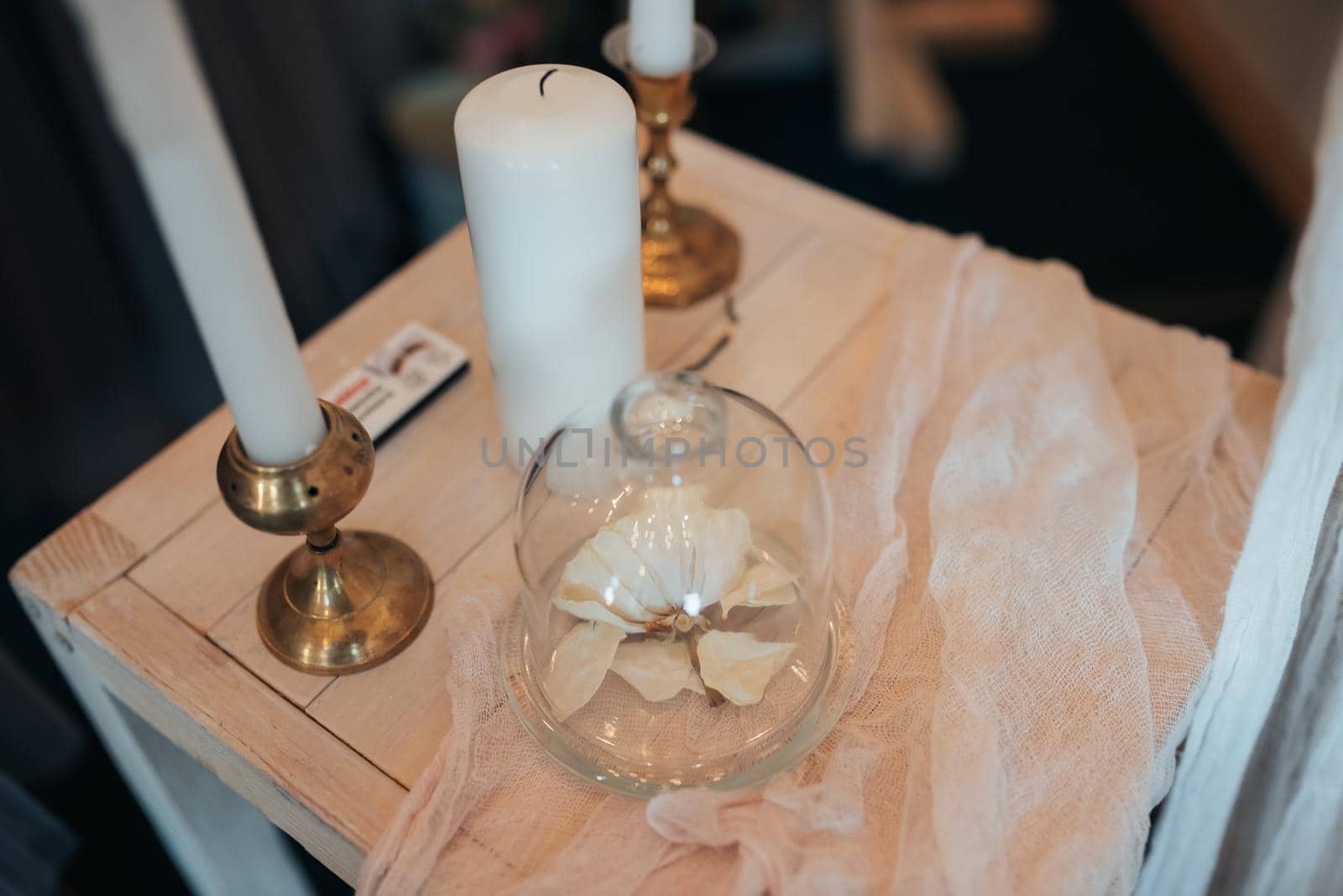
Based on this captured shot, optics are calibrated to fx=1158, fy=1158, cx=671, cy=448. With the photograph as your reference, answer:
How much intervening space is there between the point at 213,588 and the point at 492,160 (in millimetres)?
245

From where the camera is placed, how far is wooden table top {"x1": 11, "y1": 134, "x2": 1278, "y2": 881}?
0.49 m

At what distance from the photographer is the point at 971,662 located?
0.47 m

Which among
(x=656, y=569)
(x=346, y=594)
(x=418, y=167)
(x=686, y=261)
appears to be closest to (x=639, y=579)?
(x=656, y=569)

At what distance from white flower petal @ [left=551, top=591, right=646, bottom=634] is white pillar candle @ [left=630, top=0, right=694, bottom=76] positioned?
0.95 ft

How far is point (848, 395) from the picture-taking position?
625 mm

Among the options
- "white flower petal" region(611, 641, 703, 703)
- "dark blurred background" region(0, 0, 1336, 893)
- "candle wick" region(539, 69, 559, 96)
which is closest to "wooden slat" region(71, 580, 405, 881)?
"white flower petal" region(611, 641, 703, 703)

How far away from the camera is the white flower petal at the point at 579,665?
0.48 meters

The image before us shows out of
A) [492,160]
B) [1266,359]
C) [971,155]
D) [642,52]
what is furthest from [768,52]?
[492,160]

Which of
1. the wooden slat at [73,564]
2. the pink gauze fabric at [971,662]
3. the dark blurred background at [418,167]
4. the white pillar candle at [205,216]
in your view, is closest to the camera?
the white pillar candle at [205,216]

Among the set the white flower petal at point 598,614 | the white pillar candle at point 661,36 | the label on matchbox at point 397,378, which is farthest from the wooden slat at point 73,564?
the white pillar candle at point 661,36

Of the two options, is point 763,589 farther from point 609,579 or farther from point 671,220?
point 671,220

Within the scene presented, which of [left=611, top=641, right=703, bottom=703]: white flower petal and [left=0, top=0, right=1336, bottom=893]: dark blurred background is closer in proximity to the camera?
[left=611, top=641, right=703, bottom=703]: white flower petal

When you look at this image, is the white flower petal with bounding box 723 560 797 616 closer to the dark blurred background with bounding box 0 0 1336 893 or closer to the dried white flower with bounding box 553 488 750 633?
the dried white flower with bounding box 553 488 750 633

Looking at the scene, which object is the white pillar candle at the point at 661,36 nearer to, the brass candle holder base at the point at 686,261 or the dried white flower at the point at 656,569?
the brass candle holder base at the point at 686,261
